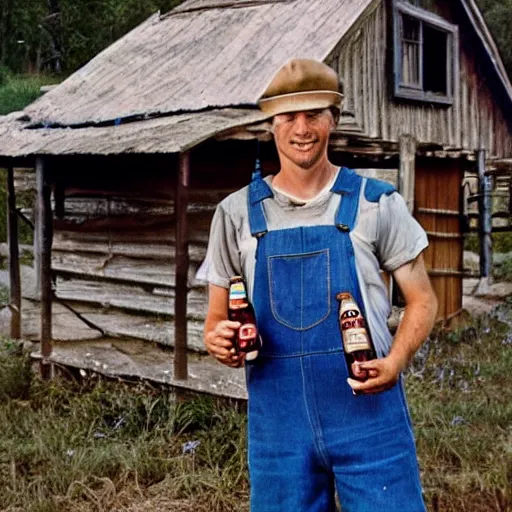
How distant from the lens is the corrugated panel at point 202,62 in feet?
27.3

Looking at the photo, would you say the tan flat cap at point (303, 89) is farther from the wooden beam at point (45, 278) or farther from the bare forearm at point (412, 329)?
the wooden beam at point (45, 278)

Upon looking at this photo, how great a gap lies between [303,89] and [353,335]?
740mm

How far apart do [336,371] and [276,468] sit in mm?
376

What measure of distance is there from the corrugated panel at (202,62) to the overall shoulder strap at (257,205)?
17.3 feet

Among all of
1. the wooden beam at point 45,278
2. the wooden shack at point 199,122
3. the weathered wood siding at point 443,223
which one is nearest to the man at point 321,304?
the wooden shack at point 199,122

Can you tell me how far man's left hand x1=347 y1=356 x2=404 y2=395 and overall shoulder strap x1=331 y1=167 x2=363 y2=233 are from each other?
15.7 inches

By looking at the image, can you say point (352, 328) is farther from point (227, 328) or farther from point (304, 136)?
point (304, 136)

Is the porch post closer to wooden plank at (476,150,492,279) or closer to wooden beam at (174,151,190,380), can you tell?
wooden plank at (476,150,492,279)

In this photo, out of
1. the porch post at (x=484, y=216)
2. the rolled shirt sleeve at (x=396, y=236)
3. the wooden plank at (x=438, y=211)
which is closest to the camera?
the rolled shirt sleeve at (x=396, y=236)

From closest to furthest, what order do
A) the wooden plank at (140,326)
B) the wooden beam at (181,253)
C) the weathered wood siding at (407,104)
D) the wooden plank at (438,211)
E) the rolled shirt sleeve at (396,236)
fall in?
the rolled shirt sleeve at (396,236) → the wooden beam at (181,253) → the wooden plank at (140,326) → the weathered wood siding at (407,104) → the wooden plank at (438,211)

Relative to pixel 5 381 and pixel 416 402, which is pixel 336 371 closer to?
pixel 416 402

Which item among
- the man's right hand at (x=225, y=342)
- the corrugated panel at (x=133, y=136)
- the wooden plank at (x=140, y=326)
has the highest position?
the corrugated panel at (x=133, y=136)

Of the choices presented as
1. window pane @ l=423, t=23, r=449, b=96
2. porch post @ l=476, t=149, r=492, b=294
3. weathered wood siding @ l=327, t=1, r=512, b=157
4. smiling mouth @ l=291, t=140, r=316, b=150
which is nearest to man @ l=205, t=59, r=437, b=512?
smiling mouth @ l=291, t=140, r=316, b=150

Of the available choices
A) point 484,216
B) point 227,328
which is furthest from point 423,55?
point 227,328
